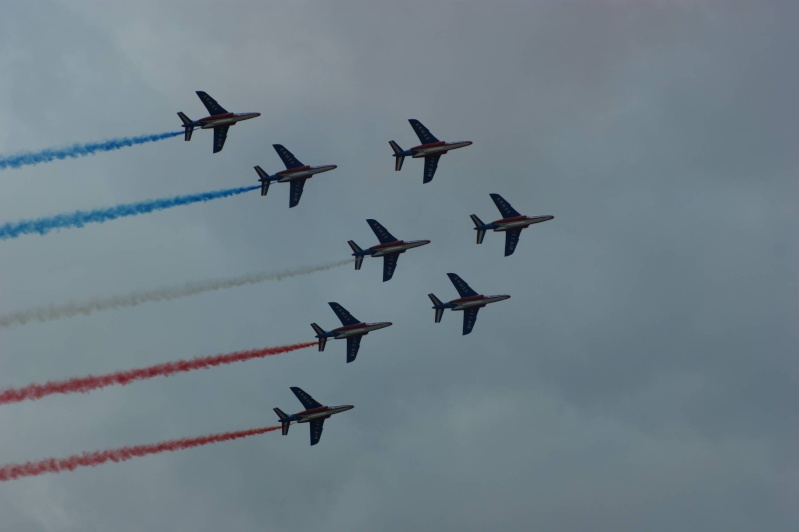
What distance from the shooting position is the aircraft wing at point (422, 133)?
5300 inches

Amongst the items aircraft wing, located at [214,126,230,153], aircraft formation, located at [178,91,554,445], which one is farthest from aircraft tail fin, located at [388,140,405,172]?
aircraft wing, located at [214,126,230,153]

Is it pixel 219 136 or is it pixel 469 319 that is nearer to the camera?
pixel 219 136

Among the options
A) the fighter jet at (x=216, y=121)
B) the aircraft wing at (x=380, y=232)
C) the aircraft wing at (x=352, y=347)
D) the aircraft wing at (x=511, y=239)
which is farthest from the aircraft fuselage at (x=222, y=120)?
the aircraft wing at (x=511, y=239)

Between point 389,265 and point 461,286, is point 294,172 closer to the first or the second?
point 389,265

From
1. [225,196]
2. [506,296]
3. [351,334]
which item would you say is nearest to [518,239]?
[506,296]

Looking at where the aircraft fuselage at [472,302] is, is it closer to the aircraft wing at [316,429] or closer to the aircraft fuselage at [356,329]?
the aircraft fuselage at [356,329]

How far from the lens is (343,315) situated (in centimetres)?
13162

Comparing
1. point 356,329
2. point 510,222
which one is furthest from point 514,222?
point 356,329

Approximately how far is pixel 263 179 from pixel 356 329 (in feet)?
51.8

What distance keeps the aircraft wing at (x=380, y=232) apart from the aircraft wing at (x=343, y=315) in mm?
7533

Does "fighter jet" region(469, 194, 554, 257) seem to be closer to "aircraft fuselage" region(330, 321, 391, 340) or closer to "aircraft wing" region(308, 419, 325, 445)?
"aircraft fuselage" region(330, 321, 391, 340)

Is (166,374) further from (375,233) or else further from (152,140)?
(375,233)

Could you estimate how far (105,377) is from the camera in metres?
109

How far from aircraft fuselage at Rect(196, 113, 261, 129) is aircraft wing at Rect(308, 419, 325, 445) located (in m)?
27.5
